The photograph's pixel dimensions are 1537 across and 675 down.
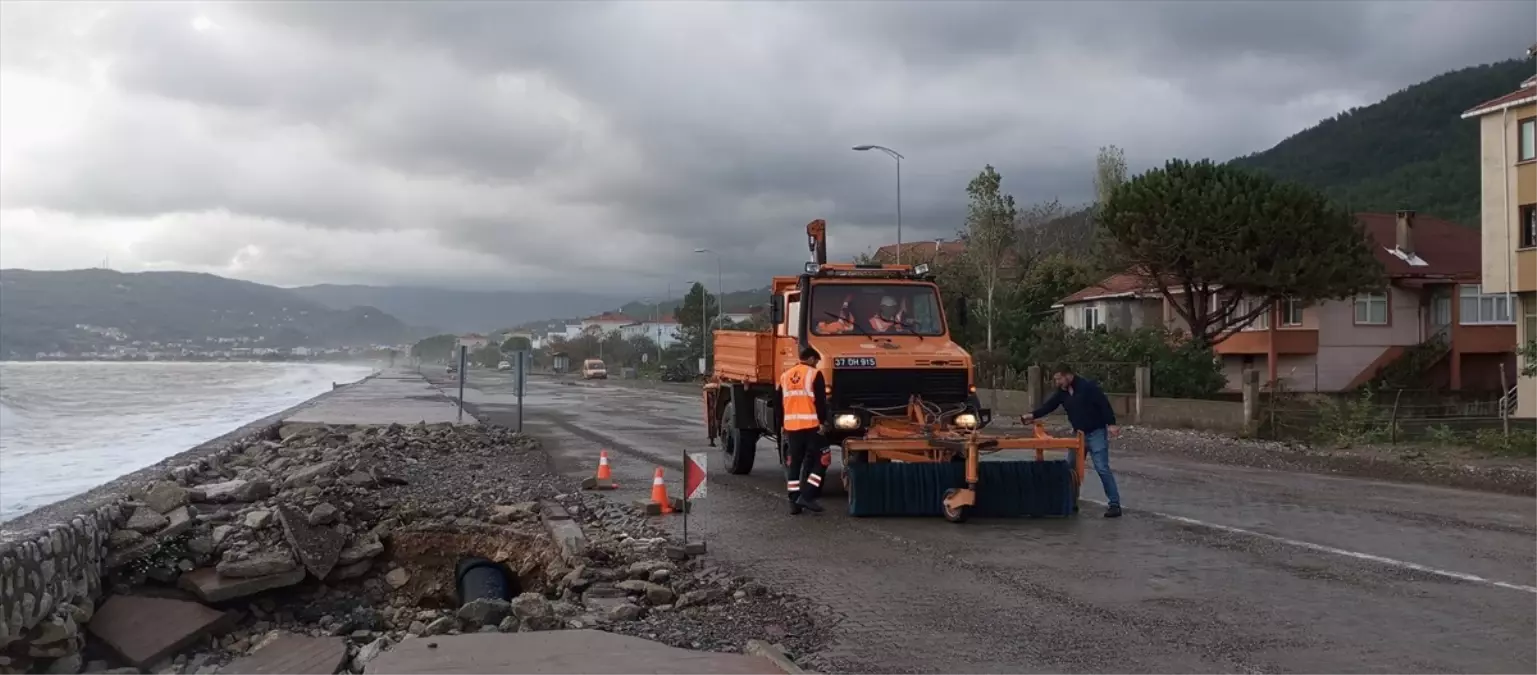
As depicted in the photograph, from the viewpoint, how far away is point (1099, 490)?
14875mm

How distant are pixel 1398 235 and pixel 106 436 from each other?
146 ft

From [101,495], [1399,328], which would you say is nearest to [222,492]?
[101,495]

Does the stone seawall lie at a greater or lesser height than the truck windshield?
lesser

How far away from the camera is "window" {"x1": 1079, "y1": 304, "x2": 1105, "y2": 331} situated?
153 feet

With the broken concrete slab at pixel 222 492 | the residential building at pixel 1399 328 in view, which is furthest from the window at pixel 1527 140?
the broken concrete slab at pixel 222 492

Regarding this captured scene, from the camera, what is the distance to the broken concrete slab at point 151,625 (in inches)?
341

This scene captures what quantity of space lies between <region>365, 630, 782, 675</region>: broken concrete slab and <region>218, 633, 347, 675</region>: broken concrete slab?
642 mm

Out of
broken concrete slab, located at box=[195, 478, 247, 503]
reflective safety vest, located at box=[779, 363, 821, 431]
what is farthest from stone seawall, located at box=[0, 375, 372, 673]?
reflective safety vest, located at box=[779, 363, 821, 431]

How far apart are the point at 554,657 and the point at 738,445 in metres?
10.4

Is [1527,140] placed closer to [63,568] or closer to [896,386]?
[896,386]

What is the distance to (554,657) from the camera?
638 cm

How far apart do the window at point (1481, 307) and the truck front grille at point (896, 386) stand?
3153cm

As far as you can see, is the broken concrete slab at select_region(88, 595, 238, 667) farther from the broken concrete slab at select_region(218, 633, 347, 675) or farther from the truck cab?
the truck cab

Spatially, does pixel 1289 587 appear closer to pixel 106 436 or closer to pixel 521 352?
pixel 521 352
